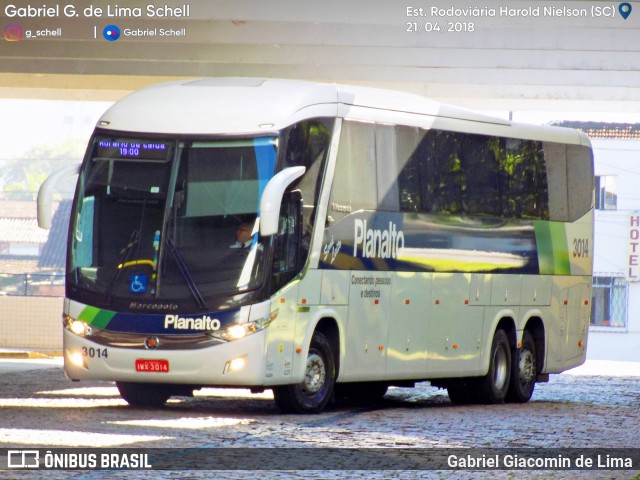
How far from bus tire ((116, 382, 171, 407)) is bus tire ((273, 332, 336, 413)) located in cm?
140

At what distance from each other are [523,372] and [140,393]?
241 inches

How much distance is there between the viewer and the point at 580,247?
A: 21438mm

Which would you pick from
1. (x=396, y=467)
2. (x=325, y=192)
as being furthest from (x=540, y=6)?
(x=396, y=467)

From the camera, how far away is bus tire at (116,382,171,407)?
16.1 metres

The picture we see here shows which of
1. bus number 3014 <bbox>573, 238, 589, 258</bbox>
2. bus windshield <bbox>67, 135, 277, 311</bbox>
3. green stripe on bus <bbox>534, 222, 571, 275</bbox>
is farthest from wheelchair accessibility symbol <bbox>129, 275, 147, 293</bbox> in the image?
bus number 3014 <bbox>573, 238, 589, 258</bbox>

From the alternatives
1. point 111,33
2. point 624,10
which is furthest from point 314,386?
point 111,33

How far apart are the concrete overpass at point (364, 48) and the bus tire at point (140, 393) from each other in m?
7.31

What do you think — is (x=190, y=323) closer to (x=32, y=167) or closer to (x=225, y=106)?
(x=225, y=106)

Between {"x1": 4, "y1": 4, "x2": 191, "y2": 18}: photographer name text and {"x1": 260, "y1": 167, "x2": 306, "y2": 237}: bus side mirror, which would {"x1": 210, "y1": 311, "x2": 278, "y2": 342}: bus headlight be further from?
{"x1": 4, "y1": 4, "x2": 191, "y2": 18}: photographer name text

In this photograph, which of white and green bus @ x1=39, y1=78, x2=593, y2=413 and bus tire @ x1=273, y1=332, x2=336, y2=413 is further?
bus tire @ x1=273, y1=332, x2=336, y2=413

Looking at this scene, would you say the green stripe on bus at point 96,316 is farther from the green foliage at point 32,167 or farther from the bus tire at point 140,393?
the green foliage at point 32,167

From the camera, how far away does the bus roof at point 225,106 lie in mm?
15172

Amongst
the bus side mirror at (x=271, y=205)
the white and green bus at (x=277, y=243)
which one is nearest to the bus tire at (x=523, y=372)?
the white and green bus at (x=277, y=243)

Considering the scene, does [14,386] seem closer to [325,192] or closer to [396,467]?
[325,192]
